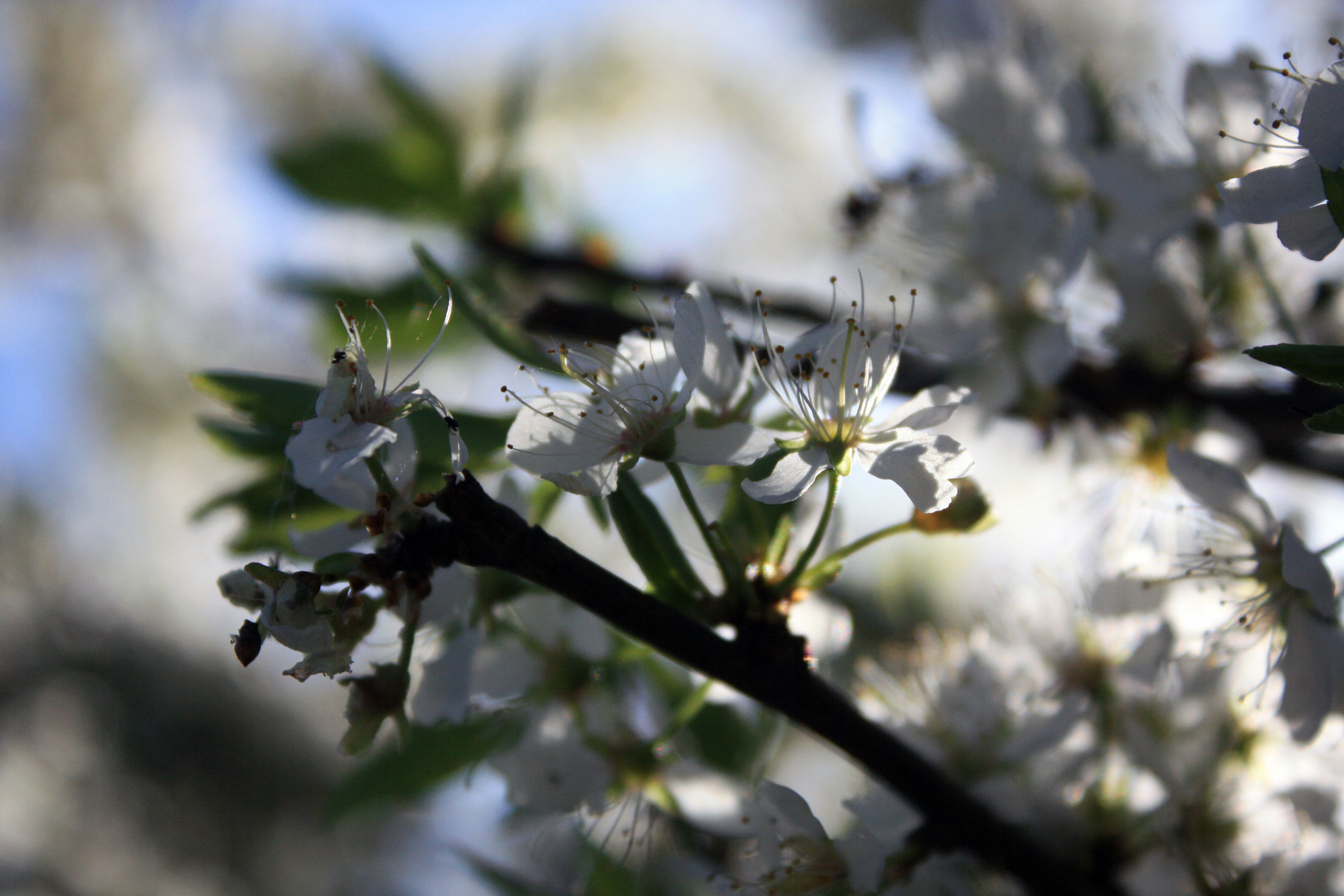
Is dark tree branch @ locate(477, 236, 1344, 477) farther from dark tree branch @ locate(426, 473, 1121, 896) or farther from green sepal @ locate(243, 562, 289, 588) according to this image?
green sepal @ locate(243, 562, 289, 588)

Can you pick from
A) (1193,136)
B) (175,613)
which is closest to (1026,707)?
(1193,136)

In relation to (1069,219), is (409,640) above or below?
below

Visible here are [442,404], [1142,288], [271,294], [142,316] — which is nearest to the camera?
[442,404]

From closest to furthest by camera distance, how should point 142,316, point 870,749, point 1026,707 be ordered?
1. point 870,749
2. point 1026,707
3. point 142,316

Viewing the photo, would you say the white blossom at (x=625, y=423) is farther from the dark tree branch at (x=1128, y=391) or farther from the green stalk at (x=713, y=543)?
the dark tree branch at (x=1128, y=391)

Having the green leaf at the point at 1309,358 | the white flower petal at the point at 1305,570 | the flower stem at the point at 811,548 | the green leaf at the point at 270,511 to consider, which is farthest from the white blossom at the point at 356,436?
the white flower petal at the point at 1305,570

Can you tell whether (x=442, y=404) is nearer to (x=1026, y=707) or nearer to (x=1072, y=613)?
(x=1026, y=707)

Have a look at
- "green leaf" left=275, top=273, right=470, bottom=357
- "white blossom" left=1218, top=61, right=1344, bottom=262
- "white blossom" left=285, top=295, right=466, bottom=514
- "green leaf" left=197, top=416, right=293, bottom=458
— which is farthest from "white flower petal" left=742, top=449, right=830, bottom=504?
"green leaf" left=275, top=273, right=470, bottom=357
